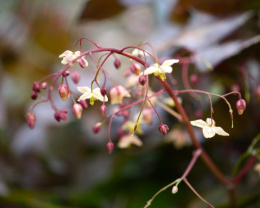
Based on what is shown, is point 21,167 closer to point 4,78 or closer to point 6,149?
point 6,149

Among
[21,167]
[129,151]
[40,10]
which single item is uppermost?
[40,10]

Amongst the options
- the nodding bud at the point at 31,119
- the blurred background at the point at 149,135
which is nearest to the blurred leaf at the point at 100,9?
the blurred background at the point at 149,135

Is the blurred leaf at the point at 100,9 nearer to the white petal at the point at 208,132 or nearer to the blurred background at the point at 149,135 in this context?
the blurred background at the point at 149,135

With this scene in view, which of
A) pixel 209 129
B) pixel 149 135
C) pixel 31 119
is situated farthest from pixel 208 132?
pixel 149 135

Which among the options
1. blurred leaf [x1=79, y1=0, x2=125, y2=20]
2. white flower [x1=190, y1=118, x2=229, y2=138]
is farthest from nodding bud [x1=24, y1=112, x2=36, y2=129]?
blurred leaf [x1=79, y1=0, x2=125, y2=20]

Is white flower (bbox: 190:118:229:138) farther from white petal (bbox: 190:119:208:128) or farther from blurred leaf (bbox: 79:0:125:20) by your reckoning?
blurred leaf (bbox: 79:0:125:20)

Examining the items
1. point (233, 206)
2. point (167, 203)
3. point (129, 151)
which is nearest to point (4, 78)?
point (129, 151)

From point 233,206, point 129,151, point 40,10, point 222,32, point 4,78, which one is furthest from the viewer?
point 40,10

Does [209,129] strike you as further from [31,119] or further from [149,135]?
[149,135]
